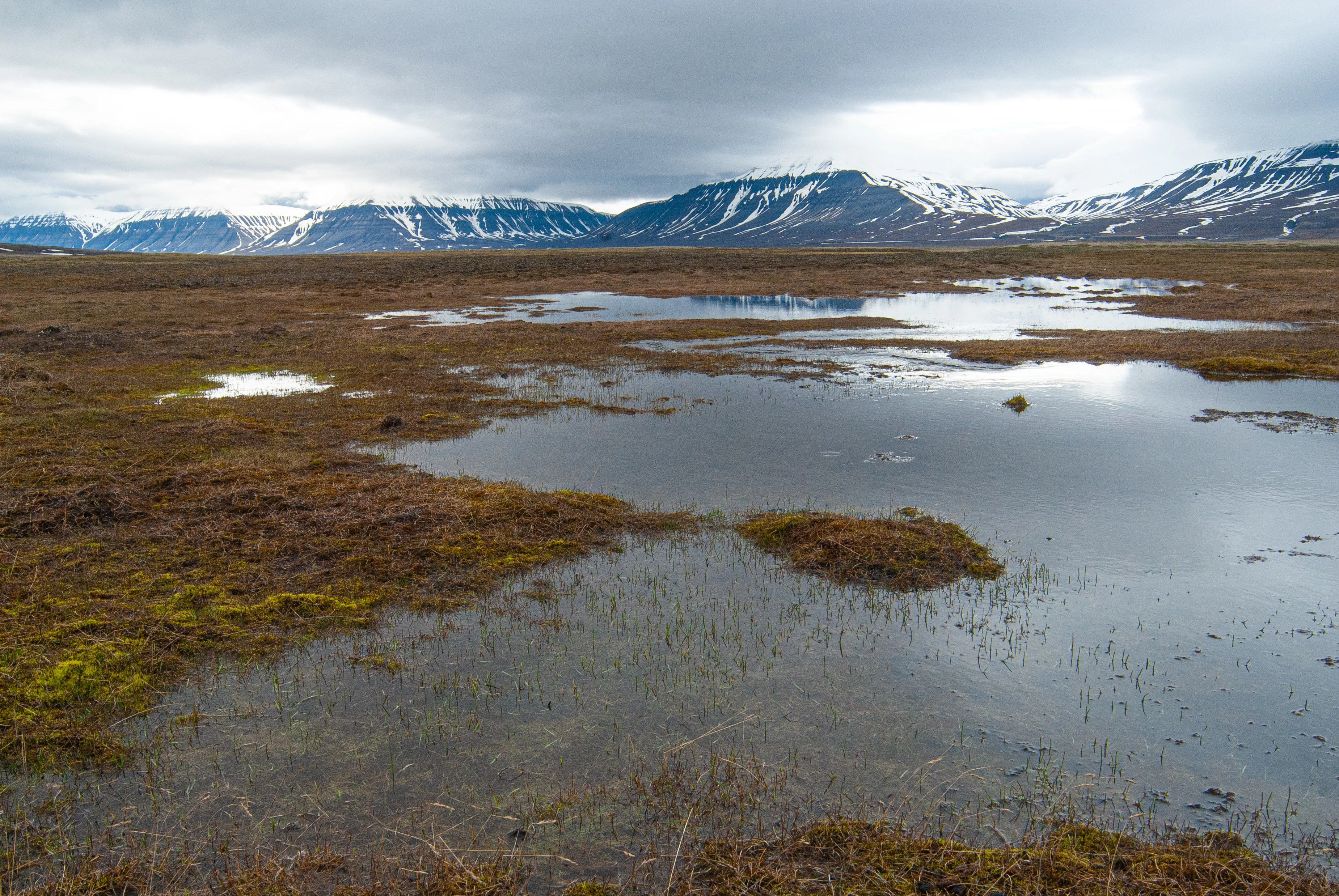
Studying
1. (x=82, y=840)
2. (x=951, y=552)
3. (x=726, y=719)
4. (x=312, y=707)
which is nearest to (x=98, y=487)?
(x=312, y=707)

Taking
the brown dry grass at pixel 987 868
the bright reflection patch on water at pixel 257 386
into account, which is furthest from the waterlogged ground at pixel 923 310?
the brown dry grass at pixel 987 868

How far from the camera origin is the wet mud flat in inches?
257

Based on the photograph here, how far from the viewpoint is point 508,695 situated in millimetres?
8172

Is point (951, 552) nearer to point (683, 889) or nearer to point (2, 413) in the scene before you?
point (683, 889)

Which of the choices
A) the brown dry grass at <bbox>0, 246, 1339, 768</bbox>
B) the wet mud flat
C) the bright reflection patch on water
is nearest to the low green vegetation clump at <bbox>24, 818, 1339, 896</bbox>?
the wet mud flat

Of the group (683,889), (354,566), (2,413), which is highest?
(2,413)

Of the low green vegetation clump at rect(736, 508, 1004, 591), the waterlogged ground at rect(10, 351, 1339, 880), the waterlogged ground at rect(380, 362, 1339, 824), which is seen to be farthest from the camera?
the low green vegetation clump at rect(736, 508, 1004, 591)

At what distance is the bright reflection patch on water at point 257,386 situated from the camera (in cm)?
2352

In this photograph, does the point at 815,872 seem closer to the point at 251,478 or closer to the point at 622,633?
the point at 622,633

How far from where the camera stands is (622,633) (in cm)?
954

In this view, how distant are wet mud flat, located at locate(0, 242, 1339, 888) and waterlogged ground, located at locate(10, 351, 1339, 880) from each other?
0.04 meters

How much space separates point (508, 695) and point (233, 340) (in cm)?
3353

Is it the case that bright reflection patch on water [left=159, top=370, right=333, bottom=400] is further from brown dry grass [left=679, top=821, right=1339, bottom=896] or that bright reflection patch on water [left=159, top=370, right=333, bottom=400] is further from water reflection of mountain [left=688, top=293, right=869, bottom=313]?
water reflection of mountain [left=688, top=293, right=869, bottom=313]

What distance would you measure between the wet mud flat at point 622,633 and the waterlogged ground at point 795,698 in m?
0.04
